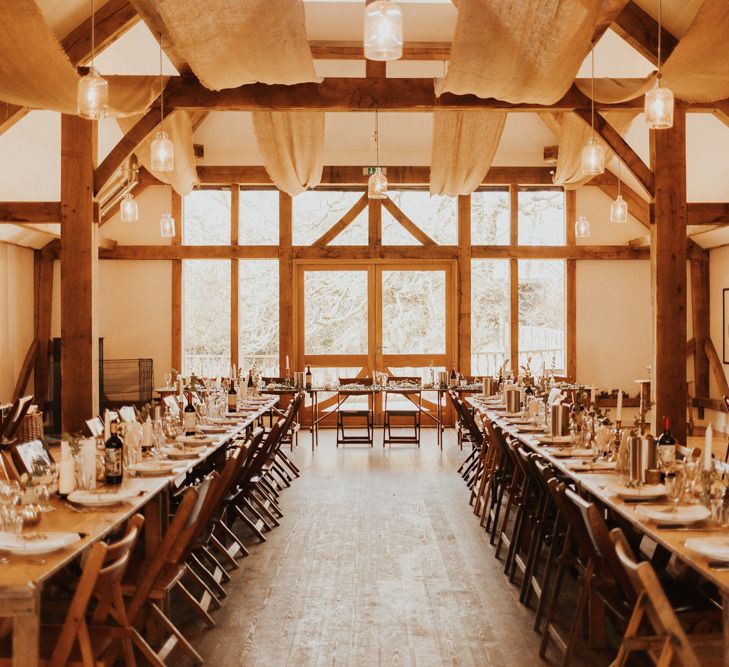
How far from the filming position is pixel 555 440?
5758mm

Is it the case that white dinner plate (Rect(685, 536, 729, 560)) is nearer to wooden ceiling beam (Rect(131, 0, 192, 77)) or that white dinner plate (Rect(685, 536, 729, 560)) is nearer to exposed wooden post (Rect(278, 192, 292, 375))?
wooden ceiling beam (Rect(131, 0, 192, 77))

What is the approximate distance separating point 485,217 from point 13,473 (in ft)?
30.7

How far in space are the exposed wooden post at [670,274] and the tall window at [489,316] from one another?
5161 millimetres

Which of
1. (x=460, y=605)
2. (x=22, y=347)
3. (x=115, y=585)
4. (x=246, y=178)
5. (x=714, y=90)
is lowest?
(x=460, y=605)

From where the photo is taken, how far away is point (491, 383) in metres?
10.2

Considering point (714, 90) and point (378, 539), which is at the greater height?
point (714, 90)

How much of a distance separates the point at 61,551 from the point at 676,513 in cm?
243

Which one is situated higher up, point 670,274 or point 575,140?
point 575,140

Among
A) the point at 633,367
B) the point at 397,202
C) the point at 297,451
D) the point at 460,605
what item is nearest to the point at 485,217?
the point at 397,202

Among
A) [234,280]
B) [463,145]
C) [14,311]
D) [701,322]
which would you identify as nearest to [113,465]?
[463,145]

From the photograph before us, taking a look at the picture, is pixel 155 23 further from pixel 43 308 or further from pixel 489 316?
pixel 489 316

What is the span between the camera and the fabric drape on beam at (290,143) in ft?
26.7

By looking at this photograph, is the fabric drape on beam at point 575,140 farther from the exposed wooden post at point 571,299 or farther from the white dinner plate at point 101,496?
the white dinner plate at point 101,496

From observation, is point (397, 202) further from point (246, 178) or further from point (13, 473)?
point (13, 473)
